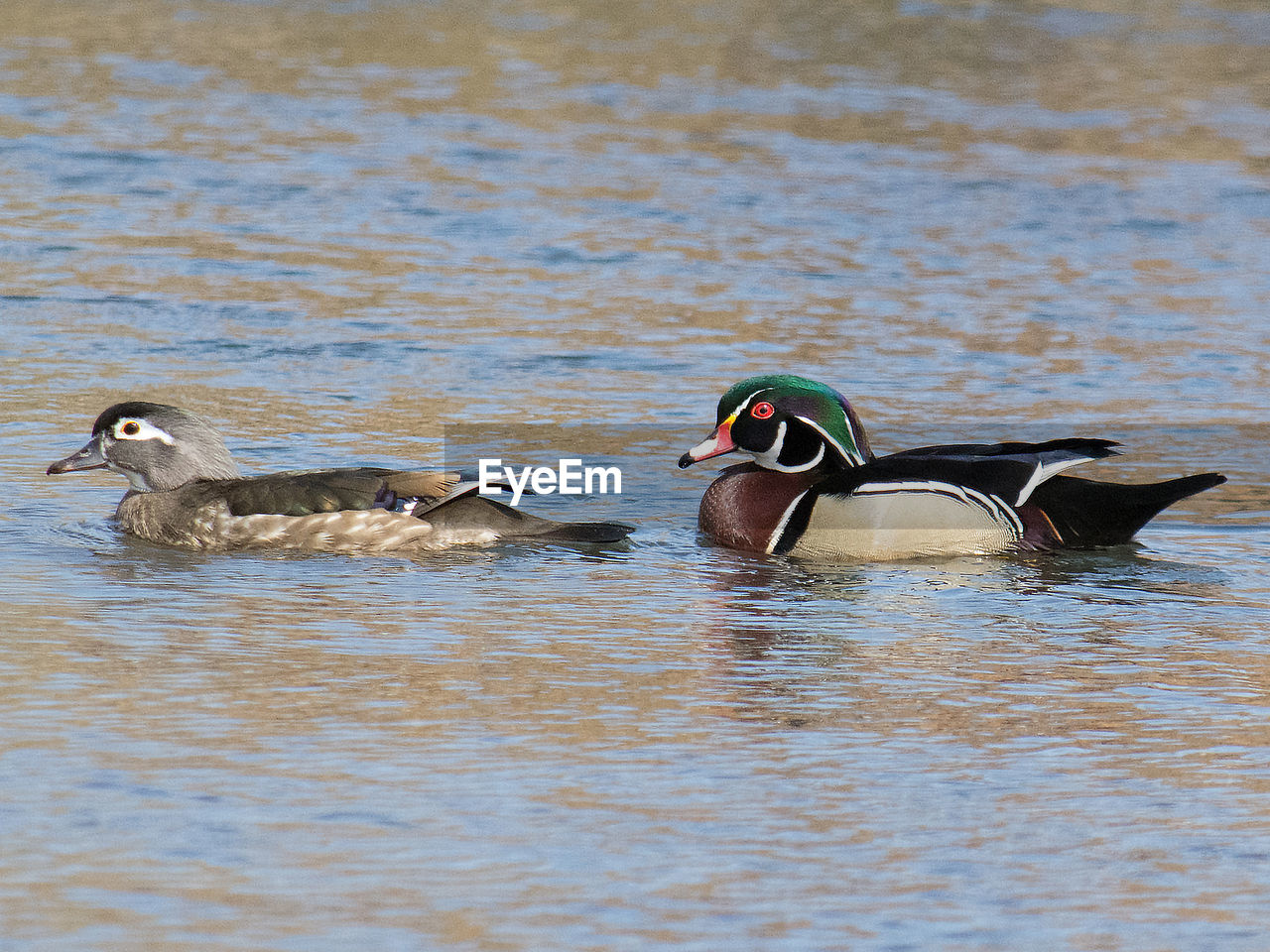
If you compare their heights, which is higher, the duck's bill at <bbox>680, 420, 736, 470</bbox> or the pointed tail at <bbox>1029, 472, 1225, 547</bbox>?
the duck's bill at <bbox>680, 420, 736, 470</bbox>

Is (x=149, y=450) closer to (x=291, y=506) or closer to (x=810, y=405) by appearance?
(x=291, y=506)

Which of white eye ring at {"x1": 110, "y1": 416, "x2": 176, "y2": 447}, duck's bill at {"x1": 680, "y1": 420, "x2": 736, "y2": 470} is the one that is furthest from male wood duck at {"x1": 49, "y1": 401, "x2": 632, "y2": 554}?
duck's bill at {"x1": 680, "y1": 420, "x2": 736, "y2": 470}

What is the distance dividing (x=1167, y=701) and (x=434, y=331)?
24.7ft

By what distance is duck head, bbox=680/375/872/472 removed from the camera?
10.1 metres

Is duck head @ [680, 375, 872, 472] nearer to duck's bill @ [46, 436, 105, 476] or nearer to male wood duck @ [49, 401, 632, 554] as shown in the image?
male wood duck @ [49, 401, 632, 554]

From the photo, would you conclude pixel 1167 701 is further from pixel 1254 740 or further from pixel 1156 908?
pixel 1156 908

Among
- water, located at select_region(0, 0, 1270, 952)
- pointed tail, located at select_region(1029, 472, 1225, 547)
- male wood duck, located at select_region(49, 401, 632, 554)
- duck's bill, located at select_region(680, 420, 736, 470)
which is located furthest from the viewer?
duck's bill, located at select_region(680, 420, 736, 470)

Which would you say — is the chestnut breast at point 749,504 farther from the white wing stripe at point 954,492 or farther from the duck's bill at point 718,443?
the white wing stripe at point 954,492

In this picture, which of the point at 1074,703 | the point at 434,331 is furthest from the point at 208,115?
the point at 1074,703

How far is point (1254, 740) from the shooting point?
667 centimetres

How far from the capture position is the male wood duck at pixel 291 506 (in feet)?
30.4

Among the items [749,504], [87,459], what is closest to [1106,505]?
[749,504]

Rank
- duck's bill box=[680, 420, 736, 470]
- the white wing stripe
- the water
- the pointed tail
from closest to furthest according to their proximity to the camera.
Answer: the water
the white wing stripe
the pointed tail
duck's bill box=[680, 420, 736, 470]

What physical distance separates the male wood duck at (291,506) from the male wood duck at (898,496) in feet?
2.31
